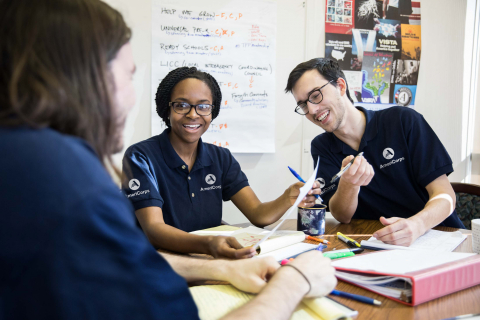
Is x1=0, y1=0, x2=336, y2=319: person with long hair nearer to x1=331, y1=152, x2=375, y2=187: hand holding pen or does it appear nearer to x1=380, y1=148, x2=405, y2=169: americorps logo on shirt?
x1=331, y1=152, x2=375, y2=187: hand holding pen

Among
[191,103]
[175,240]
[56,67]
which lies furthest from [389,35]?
[56,67]

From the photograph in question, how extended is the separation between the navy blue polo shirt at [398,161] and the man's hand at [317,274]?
1.01 meters

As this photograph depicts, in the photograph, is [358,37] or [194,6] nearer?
[194,6]

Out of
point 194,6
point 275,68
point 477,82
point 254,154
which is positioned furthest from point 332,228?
point 477,82

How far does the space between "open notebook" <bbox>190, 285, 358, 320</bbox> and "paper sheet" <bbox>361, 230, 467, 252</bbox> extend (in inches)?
17.4

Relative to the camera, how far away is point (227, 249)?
2.97ft

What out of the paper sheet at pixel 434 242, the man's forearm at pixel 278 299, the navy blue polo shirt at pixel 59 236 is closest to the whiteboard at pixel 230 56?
the paper sheet at pixel 434 242

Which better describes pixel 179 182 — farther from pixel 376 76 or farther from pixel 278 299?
pixel 376 76

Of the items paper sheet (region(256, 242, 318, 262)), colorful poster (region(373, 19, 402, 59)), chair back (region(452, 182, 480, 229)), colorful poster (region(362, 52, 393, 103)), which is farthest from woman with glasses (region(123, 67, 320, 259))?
colorful poster (region(373, 19, 402, 59))

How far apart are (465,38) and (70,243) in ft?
10.4

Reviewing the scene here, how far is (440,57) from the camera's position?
104 inches

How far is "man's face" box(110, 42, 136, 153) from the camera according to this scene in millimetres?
531

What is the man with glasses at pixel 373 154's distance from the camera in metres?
1.43

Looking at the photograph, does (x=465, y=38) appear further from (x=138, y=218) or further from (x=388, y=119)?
(x=138, y=218)
